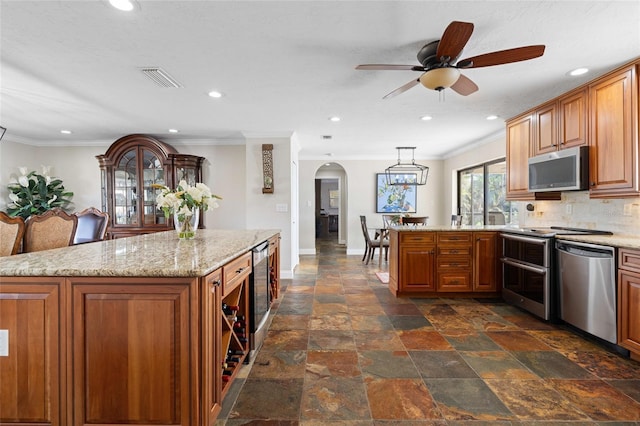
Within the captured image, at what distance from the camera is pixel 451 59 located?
195 centimetres

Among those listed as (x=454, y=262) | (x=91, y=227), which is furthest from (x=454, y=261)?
(x=91, y=227)

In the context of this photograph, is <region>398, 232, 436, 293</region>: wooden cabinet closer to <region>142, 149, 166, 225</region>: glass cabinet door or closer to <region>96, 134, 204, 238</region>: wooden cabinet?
<region>96, 134, 204, 238</region>: wooden cabinet

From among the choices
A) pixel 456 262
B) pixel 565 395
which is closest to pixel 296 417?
pixel 565 395

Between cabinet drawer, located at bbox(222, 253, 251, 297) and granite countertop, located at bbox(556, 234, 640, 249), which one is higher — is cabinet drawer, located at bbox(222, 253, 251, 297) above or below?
below

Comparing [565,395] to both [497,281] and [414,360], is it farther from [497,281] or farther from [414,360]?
[497,281]

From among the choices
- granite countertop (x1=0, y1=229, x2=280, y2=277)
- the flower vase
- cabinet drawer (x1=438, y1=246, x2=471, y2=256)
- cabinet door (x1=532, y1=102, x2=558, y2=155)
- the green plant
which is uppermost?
cabinet door (x1=532, y1=102, x2=558, y2=155)

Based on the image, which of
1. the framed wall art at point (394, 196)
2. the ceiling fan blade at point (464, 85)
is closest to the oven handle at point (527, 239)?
the ceiling fan blade at point (464, 85)

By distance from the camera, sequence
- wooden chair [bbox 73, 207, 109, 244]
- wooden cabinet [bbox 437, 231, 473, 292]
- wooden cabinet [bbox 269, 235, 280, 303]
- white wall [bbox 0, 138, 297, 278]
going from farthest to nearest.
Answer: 1. white wall [bbox 0, 138, 297, 278]
2. wooden cabinet [bbox 437, 231, 473, 292]
3. wooden chair [bbox 73, 207, 109, 244]
4. wooden cabinet [bbox 269, 235, 280, 303]

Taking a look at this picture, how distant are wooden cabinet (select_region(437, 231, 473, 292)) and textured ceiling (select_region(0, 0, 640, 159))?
5.11ft

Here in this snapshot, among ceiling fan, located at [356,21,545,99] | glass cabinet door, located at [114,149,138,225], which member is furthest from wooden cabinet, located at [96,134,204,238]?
ceiling fan, located at [356,21,545,99]

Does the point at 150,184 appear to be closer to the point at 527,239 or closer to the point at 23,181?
the point at 23,181

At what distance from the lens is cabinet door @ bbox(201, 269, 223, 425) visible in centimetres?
126

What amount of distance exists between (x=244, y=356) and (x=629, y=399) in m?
2.31

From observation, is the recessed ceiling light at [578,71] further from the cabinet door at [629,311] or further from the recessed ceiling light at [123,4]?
the recessed ceiling light at [123,4]
